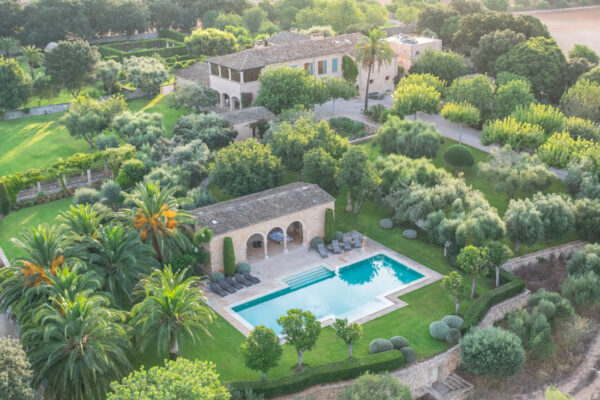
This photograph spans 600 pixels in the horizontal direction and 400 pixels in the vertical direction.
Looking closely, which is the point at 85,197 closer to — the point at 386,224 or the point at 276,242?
the point at 276,242

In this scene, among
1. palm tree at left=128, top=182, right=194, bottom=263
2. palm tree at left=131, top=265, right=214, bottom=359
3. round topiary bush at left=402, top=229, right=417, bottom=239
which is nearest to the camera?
palm tree at left=131, top=265, right=214, bottom=359

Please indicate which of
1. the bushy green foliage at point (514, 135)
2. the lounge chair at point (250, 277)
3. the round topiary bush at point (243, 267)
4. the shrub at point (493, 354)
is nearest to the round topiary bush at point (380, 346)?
the shrub at point (493, 354)

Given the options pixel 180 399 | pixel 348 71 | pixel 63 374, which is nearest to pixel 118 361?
pixel 63 374

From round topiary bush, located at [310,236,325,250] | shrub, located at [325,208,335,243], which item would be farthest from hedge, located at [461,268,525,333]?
round topiary bush, located at [310,236,325,250]

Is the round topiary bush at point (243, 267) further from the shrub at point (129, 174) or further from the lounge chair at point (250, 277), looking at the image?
the shrub at point (129, 174)

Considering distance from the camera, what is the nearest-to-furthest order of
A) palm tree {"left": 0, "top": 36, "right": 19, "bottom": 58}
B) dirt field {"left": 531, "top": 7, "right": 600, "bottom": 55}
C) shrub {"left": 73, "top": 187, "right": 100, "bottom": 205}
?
shrub {"left": 73, "top": 187, "right": 100, "bottom": 205}
palm tree {"left": 0, "top": 36, "right": 19, "bottom": 58}
dirt field {"left": 531, "top": 7, "right": 600, "bottom": 55}

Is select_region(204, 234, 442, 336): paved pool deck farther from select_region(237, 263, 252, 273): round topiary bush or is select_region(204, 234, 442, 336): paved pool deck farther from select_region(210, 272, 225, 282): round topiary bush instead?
select_region(237, 263, 252, 273): round topiary bush
